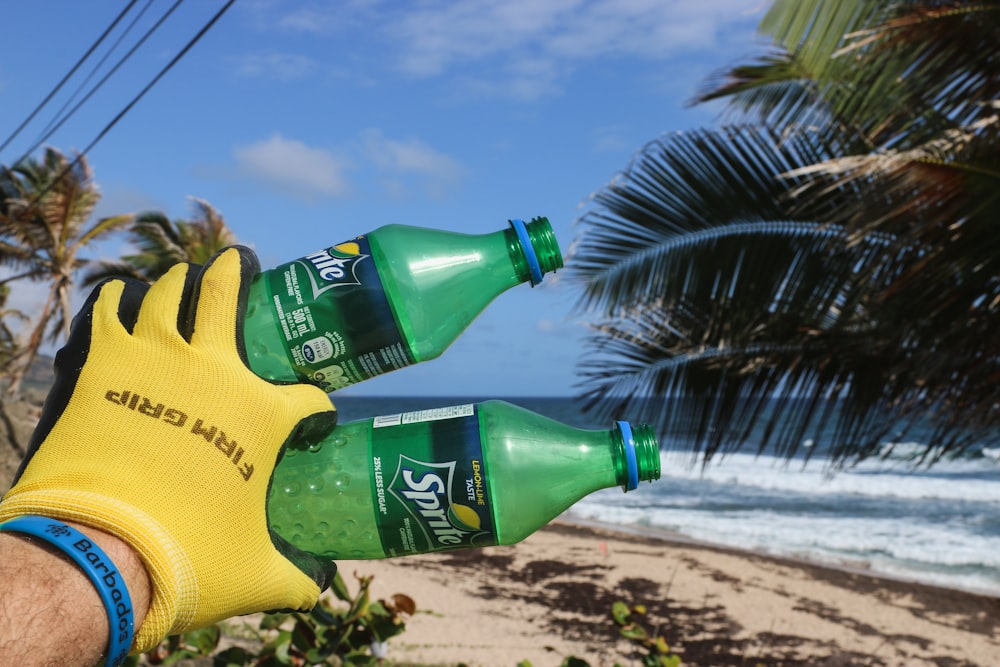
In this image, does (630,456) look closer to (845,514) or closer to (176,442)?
(176,442)

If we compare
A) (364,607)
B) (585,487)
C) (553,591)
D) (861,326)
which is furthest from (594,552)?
(585,487)

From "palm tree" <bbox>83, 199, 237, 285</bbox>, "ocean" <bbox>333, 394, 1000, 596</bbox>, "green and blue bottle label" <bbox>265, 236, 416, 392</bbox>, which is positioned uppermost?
"palm tree" <bbox>83, 199, 237, 285</bbox>

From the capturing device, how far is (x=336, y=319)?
148cm

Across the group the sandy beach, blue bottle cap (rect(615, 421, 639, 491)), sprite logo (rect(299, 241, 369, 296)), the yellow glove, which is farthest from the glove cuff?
the sandy beach

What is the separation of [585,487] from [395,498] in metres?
0.38

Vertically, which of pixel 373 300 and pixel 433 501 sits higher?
pixel 373 300

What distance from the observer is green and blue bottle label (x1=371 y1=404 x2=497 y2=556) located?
1.45 m

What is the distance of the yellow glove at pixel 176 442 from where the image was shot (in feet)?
3.82

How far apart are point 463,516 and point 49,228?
69.0 feet

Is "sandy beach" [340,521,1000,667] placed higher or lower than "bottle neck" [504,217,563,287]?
lower

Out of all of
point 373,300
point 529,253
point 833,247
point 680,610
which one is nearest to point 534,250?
point 529,253

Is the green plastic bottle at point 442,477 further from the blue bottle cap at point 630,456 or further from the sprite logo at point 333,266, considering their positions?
the sprite logo at point 333,266

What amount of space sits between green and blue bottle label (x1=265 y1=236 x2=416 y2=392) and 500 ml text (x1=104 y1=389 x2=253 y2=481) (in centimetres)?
24

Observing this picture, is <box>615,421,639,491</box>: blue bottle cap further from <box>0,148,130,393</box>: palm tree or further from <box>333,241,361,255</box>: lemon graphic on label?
<box>0,148,130,393</box>: palm tree
